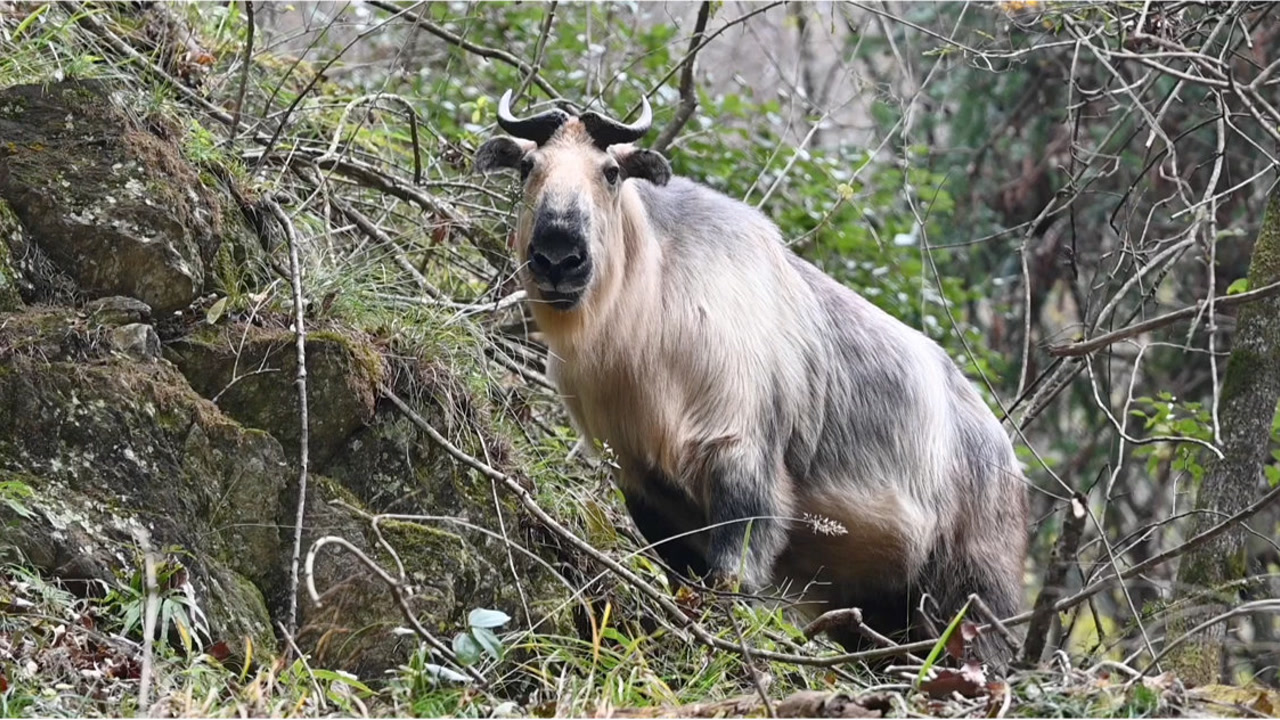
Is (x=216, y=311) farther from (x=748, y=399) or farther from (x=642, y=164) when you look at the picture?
(x=748, y=399)

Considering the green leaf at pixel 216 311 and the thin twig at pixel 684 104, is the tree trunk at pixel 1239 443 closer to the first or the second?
the thin twig at pixel 684 104

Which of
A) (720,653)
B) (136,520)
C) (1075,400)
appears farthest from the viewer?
(1075,400)

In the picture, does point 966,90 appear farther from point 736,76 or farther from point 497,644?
point 497,644

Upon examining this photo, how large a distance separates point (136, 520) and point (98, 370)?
540mm

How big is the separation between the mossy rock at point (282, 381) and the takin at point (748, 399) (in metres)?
0.87

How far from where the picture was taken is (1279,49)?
29.8 feet

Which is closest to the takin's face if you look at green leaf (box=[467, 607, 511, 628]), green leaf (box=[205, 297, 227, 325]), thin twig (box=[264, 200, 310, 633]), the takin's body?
the takin's body

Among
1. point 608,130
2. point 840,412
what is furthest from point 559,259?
point 840,412

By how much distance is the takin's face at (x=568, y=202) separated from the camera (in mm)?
5309

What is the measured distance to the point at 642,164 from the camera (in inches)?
228

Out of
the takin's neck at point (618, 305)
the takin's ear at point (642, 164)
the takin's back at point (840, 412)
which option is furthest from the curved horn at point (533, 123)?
the takin's back at point (840, 412)

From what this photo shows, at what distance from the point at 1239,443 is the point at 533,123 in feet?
9.76

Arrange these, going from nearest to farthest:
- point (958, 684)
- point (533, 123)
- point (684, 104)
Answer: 1. point (958, 684)
2. point (533, 123)
3. point (684, 104)

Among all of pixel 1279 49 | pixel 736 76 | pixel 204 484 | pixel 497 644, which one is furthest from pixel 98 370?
pixel 1279 49
